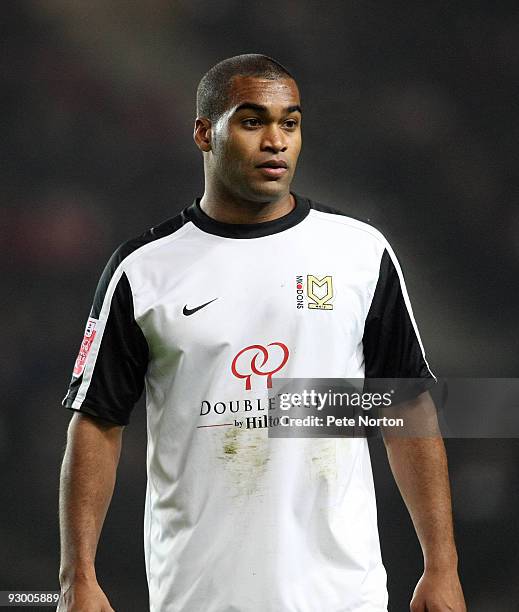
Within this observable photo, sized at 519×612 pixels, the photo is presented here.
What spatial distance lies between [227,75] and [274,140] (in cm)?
17

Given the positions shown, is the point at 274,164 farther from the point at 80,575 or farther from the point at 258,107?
the point at 80,575

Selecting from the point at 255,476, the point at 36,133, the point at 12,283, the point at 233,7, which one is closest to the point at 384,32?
the point at 233,7

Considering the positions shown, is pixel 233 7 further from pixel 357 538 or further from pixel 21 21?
pixel 357 538

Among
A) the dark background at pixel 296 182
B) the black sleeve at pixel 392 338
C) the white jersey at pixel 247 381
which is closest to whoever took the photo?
the white jersey at pixel 247 381

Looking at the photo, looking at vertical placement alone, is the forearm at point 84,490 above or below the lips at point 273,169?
below

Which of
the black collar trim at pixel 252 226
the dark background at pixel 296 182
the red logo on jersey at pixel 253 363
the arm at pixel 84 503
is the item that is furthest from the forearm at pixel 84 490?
the dark background at pixel 296 182

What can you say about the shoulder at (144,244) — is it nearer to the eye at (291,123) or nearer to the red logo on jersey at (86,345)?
the red logo on jersey at (86,345)

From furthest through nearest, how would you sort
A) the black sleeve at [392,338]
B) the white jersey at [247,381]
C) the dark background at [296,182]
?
the dark background at [296,182], the black sleeve at [392,338], the white jersey at [247,381]

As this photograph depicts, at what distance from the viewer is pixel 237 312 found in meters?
1.99

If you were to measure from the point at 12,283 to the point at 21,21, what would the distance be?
1.99ft

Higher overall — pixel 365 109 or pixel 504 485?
pixel 365 109

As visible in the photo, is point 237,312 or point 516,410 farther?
point 516,410

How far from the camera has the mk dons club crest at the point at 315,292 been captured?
200cm
